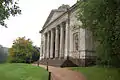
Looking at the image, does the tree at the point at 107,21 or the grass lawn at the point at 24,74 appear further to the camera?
the grass lawn at the point at 24,74

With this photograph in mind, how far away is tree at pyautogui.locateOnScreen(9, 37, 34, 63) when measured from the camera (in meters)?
74.6

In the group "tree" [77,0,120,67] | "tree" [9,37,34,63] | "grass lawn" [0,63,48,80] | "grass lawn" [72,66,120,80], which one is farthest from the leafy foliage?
"tree" [77,0,120,67]

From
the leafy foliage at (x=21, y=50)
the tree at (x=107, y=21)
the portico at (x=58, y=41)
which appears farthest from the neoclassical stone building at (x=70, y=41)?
the leafy foliage at (x=21, y=50)

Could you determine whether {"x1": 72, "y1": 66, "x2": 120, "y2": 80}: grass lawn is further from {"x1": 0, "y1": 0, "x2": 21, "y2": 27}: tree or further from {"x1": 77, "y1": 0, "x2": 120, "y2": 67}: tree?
{"x1": 0, "y1": 0, "x2": 21, "y2": 27}: tree

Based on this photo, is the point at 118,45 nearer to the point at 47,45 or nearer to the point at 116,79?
the point at 116,79

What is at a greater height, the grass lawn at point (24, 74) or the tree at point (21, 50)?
the tree at point (21, 50)

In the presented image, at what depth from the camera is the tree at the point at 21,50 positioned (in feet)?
245

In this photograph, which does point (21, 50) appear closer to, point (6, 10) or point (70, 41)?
point (70, 41)

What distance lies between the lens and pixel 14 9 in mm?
17531

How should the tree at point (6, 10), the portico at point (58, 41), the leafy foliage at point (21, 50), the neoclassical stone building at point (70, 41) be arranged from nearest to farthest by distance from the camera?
the tree at point (6, 10) < the neoclassical stone building at point (70, 41) < the portico at point (58, 41) < the leafy foliage at point (21, 50)

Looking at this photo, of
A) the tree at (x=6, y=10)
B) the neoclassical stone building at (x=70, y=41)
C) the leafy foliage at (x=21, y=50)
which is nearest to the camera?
the tree at (x=6, y=10)

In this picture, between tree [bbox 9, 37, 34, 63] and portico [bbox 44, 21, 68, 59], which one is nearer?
portico [bbox 44, 21, 68, 59]

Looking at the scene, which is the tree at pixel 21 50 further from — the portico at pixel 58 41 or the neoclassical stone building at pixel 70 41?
the neoclassical stone building at pixel 70 41

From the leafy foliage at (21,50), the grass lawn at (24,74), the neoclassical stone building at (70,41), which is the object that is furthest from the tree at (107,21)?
the leafy foliage at (21,50)
